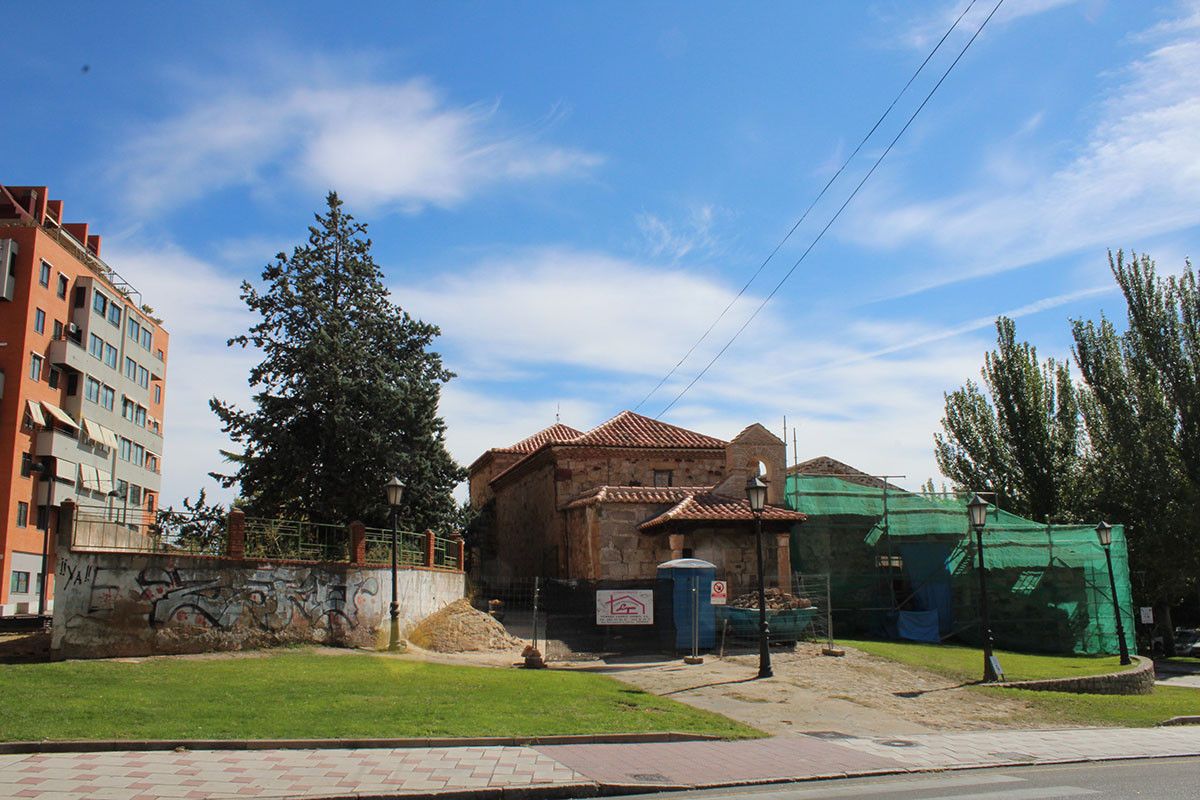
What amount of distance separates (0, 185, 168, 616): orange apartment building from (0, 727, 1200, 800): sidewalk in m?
36.1

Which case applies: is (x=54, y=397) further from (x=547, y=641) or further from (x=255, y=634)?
(x=547, y=641)

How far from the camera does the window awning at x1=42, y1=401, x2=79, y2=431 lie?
44406mm

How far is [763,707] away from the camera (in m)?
15.2

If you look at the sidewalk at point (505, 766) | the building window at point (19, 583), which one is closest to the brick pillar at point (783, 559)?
the sidewalk at point (505, 766)

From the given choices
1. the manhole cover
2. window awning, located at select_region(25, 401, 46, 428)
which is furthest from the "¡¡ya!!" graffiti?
window awning, located at select_region(25, 401, 46, 428)

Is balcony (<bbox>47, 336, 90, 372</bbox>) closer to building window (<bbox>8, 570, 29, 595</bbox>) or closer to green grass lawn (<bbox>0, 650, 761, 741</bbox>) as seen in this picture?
building window (<bbox>8, 570, 29, 595</bbox>)

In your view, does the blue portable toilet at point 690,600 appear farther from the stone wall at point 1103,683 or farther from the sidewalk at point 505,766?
the sidewalk at point 505,766

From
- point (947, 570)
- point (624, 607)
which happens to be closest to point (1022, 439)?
point (947, 570)

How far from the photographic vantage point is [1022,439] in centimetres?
4438

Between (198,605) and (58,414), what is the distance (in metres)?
31.2

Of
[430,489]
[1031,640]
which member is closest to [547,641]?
[430,489]

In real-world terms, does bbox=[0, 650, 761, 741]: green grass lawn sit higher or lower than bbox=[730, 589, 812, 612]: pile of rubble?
lower

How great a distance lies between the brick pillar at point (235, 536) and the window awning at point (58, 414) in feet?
98.7

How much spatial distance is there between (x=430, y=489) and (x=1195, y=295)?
3443 centimetres
